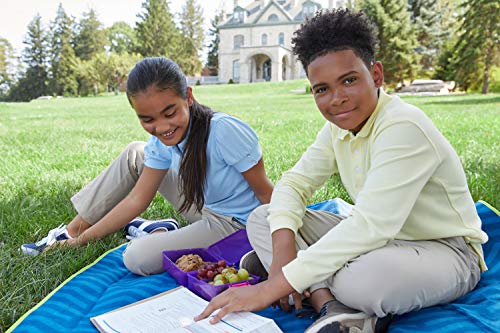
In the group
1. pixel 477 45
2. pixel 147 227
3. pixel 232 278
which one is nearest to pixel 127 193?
pixel 147 227

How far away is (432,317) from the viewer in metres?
1.80

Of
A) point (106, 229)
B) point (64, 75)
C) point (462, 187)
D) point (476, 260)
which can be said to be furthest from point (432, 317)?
point (64, 75)

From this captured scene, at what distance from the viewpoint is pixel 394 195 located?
64.6 inches

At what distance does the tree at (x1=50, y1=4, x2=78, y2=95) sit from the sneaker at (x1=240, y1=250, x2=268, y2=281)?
4255 centimetres

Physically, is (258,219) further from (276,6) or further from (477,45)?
(276,6)

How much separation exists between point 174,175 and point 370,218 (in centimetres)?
170

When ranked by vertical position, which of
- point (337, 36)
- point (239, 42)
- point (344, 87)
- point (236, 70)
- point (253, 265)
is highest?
point (239, 42)

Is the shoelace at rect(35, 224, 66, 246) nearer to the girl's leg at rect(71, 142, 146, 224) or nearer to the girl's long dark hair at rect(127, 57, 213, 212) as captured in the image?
the girl's leg at rect(71, 142, 146, 224)

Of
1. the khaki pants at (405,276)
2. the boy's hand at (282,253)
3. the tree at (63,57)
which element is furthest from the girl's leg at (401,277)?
the tree at (63,57)

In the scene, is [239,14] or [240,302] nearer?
[240,302]

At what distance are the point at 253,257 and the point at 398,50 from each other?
80.2 feet

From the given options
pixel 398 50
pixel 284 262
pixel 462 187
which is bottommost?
pixel 284 262

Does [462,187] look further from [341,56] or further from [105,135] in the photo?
[105,135]

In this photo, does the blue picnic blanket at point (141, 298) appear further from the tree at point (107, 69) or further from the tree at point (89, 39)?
the tree at point (89, 39)
